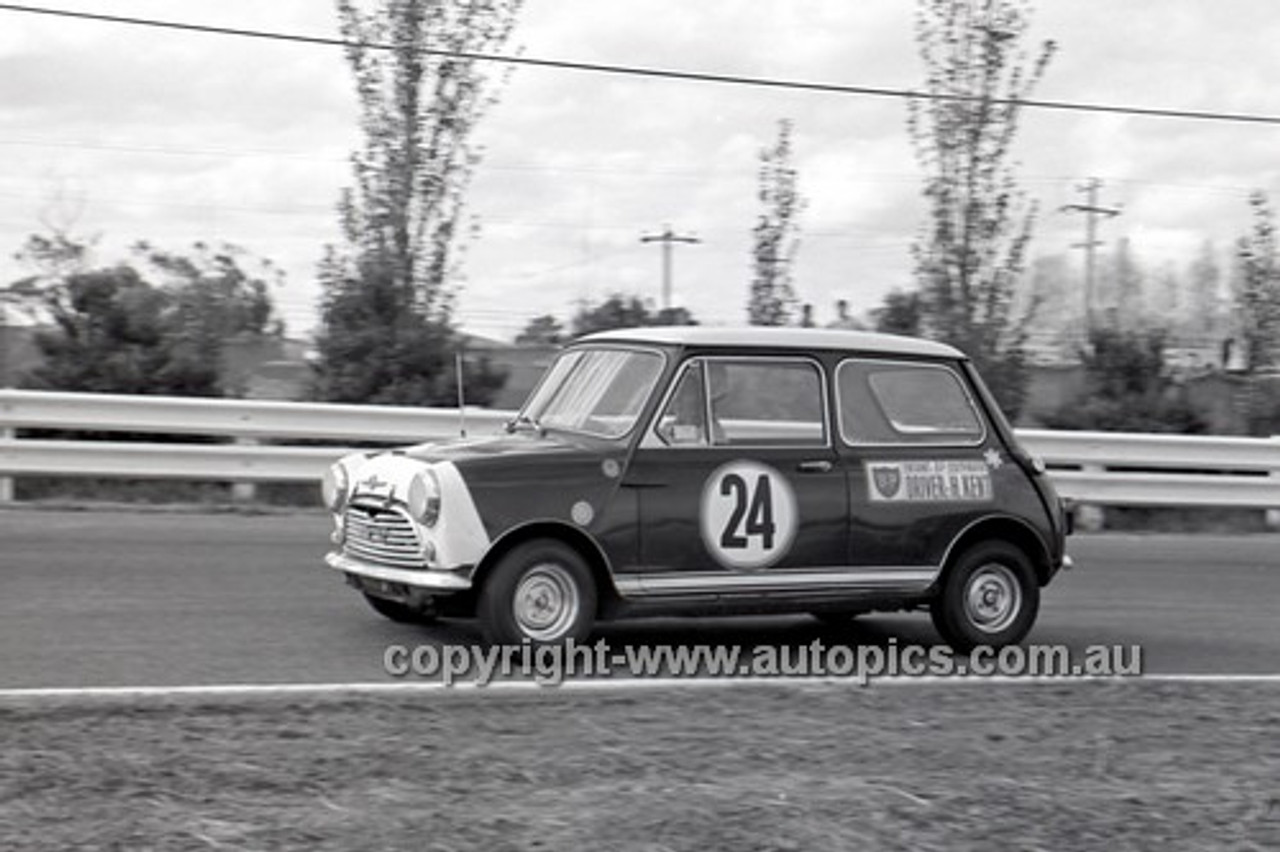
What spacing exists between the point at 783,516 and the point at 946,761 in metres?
2.38

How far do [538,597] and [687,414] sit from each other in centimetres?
115

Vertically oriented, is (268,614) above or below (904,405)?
below

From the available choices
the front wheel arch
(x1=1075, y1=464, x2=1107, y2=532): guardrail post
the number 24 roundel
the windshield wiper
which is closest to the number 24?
the number 24 roundel

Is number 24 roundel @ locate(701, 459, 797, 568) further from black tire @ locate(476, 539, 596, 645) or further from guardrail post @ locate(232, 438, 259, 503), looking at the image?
guardrail post @ locate(232, 438, 259, 503)

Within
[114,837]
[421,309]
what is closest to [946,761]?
[114,837]

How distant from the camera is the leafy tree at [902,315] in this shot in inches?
776

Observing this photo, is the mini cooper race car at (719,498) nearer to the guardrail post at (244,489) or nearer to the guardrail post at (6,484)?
the guardrail post at (244,489)

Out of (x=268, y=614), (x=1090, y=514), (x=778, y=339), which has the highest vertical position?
(x=778, y=339)

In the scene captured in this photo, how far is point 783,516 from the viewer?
350 inches

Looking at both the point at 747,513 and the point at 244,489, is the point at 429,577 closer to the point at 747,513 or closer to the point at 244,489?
the point at 747,513

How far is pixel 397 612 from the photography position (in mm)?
9469

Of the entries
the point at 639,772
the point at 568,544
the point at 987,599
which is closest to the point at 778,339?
the point at 568,544

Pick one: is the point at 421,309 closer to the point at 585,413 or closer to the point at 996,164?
the point at 996,164

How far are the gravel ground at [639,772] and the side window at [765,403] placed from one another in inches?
59.0
